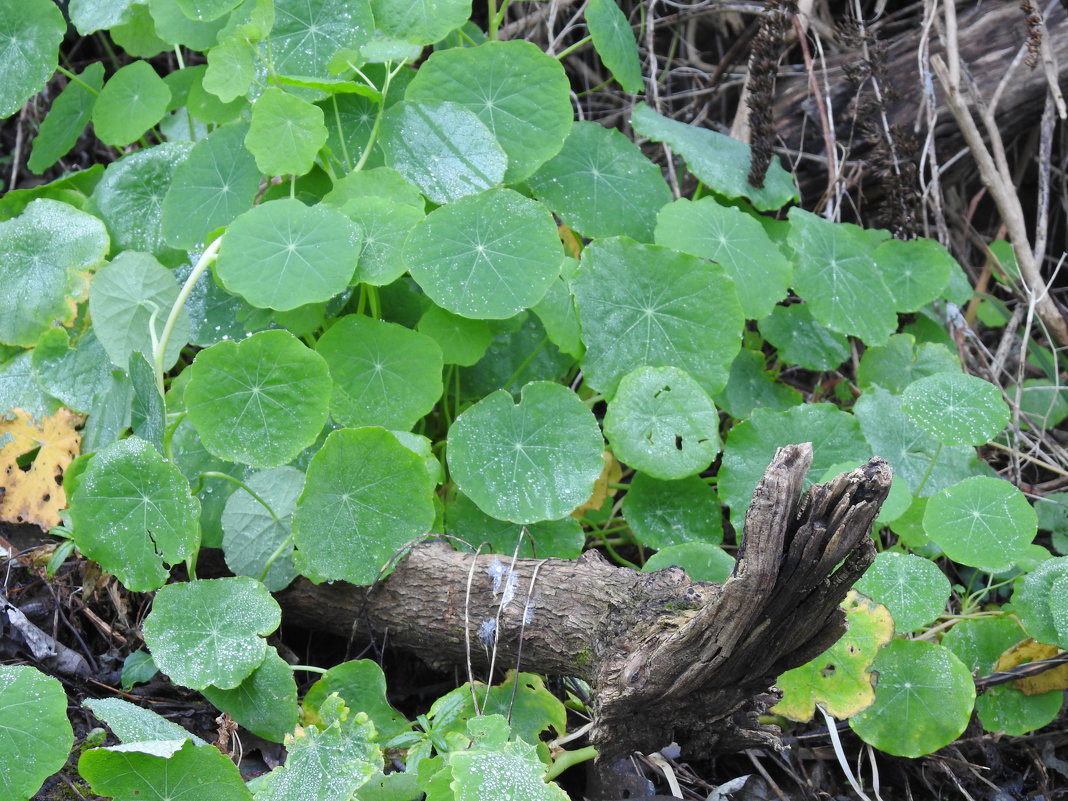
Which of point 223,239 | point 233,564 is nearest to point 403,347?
point 223,239

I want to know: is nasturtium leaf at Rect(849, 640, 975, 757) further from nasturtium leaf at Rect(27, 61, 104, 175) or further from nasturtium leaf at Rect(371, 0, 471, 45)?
nasturtium leaf at Rect(27, 61, 104, 175)

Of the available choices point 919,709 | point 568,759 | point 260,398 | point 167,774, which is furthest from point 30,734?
point 919,709

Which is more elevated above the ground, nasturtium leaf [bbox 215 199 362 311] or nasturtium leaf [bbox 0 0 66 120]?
nasturtium leaf [bbox 0 0 66 120]

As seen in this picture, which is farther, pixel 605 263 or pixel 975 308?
pixel 975 308

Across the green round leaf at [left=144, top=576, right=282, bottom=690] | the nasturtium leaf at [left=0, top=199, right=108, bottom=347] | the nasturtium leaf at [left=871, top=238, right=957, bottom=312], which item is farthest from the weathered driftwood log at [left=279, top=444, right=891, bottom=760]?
the nasturtium leaf at [left=871, top=238, right=957, bottom=312]

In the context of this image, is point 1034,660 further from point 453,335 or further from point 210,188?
point 210,188

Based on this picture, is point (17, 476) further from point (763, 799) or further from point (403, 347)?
point (763, 799)
